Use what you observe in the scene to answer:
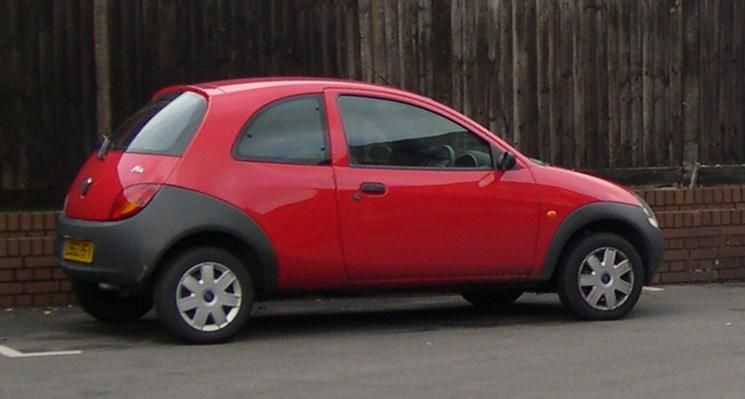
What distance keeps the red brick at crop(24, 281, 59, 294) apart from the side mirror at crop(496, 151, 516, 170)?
3.25 meters

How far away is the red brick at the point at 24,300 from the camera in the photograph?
415 inches

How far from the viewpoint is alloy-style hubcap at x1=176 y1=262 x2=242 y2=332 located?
8.90 metres

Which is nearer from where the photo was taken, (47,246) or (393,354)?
(393,354)

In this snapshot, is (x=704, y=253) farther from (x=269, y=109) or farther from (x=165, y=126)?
(x=165, y=126)

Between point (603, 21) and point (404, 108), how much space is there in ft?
10.8

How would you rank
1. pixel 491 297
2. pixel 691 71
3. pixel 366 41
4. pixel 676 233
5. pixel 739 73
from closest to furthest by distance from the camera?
1. pixel 491 297
2. pixel 366 41
3. pixel 676 233
4. pixel 691 71
5. pixel 739 73

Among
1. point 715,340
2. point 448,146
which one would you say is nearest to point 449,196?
point 448,146

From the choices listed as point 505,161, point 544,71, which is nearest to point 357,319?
point 505,161

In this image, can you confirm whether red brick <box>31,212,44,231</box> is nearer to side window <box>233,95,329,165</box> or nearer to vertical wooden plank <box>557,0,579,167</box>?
side window <box>233,95,329,165</box>

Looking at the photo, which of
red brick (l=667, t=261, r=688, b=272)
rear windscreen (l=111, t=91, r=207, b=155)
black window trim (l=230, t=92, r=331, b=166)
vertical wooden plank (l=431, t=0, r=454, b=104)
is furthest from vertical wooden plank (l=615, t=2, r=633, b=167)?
rear windscreen (l=111, t=91, r=207, b=155)

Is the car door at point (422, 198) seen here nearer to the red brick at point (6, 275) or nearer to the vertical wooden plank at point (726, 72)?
the red brick at point (6, 275)

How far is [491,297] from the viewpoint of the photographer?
10930 millimetres

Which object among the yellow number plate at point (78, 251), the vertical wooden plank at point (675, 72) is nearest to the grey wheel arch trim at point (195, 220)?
the yellow number plate at point (78, 251)

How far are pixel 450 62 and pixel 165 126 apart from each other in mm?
3321
